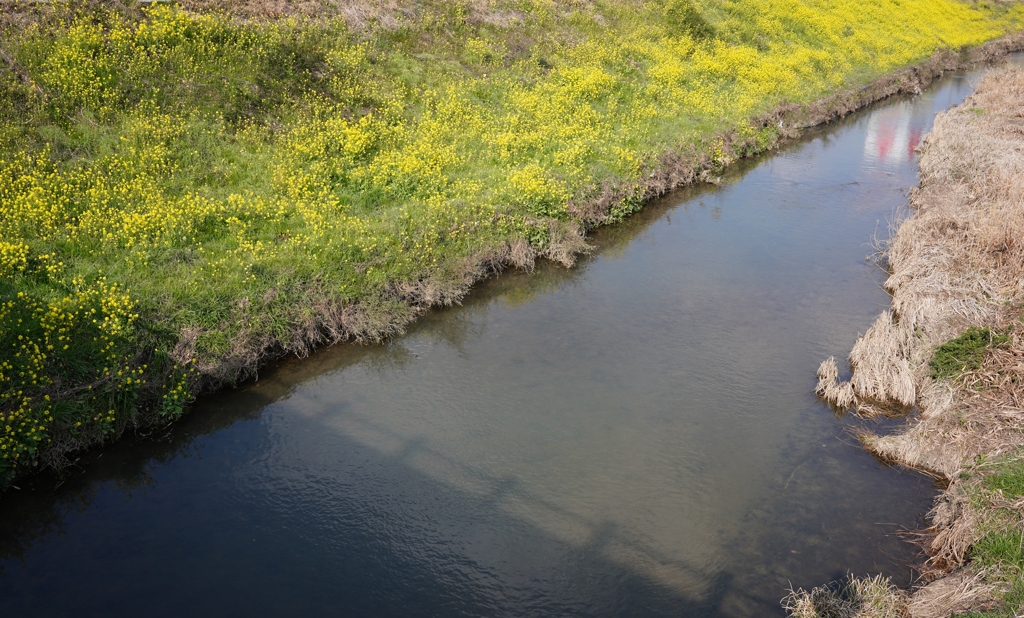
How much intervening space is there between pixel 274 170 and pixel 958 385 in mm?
14031

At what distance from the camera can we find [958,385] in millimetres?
11383

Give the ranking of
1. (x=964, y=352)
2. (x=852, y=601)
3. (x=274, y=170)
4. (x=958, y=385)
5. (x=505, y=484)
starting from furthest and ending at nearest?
(x=274, y=170) < (x=964, y=352) < (x=958, y=385) < (x=505, y=484) < (x=852, y=601)

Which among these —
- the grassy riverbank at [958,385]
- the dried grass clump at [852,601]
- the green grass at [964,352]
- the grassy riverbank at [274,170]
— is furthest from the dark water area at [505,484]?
the green grass at [964,352]

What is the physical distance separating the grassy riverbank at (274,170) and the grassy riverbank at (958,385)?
6875 mm

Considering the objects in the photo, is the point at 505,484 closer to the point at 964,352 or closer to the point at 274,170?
the point at 964,352

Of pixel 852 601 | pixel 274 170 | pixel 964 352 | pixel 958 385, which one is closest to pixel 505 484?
pixel 852 601

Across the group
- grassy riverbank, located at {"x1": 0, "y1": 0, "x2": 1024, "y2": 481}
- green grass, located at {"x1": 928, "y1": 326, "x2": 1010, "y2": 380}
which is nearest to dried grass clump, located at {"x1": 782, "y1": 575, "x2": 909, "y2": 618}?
green grass, located at {"x1": 928, "y1": 326, "x2": 1010, "y2": 380}

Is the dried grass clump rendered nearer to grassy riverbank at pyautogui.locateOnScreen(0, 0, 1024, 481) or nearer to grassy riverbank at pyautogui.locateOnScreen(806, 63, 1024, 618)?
grassy riverbank at pyautogui.locateOnScreen(806, 63, 1024, 618)

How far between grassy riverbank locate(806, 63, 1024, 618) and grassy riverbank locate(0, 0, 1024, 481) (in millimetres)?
6875

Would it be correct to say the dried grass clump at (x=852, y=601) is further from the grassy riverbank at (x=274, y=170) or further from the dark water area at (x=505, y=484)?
the grassy riverbank at (x=274, y=170)

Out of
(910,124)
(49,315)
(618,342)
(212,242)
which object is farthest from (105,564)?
(910,124)

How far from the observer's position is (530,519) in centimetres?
955

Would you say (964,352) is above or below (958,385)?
above

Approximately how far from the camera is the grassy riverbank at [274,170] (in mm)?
11055
